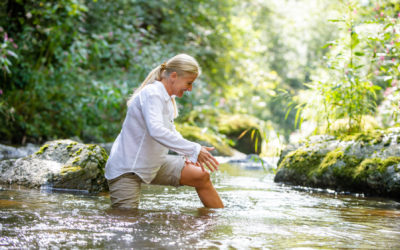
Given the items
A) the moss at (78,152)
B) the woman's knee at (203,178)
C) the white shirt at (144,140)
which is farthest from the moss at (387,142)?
the moss at (78,152)

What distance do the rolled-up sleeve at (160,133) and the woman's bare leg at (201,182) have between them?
493 millimetres

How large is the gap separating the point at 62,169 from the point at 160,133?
6.86ft

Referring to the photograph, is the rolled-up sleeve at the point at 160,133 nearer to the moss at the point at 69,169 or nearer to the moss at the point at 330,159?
the moss at the point at 69,169

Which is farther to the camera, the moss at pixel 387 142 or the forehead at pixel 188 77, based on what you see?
the moss at pixel 387 142

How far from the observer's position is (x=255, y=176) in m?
7.80

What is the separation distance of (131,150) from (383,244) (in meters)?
2.10

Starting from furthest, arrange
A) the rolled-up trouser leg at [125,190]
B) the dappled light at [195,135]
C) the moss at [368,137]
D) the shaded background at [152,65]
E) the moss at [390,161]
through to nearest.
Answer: the shaded background at [152,65] < the moss at [368,137] < the moss at [390,161] < the rolled-up trouser leg at [125,190] < the dappled light at [195,135]

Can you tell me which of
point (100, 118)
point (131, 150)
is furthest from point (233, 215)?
point (100, 118)

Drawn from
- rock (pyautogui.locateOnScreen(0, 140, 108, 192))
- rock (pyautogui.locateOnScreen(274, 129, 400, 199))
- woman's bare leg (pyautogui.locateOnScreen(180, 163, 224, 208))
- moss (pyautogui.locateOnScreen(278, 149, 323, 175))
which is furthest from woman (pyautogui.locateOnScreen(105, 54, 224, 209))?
moss (pyautogui.locateOnScreen(278, 149, 323, 175))

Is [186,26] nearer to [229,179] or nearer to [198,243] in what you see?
[229,179]

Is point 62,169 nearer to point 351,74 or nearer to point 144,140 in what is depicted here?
point 144,140

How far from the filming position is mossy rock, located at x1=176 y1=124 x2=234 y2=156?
11.5m

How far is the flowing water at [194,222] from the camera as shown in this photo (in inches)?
115

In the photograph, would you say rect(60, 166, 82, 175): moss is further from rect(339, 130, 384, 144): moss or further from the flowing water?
rect(339, 130, 384, 144): moss
